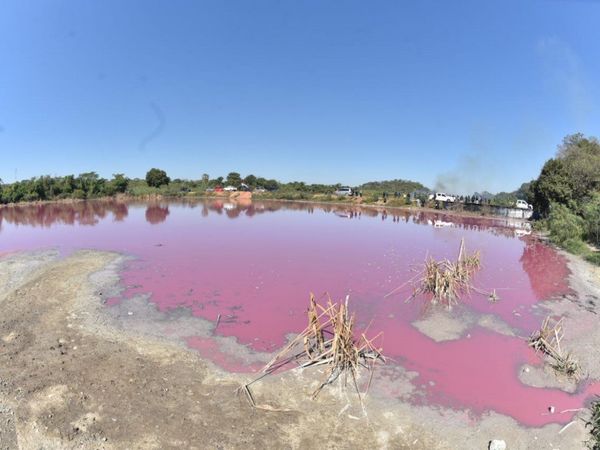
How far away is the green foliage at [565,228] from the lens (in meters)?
21.2

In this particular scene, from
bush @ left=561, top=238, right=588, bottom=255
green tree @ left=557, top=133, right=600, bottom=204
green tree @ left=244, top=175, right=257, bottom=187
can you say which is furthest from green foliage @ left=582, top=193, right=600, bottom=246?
green tree @ left=244, top=175, right=257, bottom=187

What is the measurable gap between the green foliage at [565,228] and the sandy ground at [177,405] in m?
15.1

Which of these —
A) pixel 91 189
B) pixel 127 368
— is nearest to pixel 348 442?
pixel 127 368

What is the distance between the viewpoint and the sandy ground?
5.18 m

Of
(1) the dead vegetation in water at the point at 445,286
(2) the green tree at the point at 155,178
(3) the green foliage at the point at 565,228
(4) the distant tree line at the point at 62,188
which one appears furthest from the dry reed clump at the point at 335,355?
(2) the green tree at the point at 155,178

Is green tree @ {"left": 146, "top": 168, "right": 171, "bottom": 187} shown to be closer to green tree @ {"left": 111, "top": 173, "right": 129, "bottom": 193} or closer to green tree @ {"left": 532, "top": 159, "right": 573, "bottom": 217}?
green tree @ {"left": 111, "top": 173, "right": 129, "bottom": 193}

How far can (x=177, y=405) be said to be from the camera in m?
5.86

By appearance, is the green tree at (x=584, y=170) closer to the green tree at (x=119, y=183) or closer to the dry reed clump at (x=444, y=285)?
the dry reed clump at (x=444, y=285)

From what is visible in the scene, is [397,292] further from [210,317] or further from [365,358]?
[210,317]

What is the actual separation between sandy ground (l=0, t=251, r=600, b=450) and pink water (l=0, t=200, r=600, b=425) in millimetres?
465

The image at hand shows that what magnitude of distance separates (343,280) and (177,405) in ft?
28.1

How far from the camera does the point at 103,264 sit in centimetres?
1516

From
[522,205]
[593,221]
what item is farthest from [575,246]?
[522,205]

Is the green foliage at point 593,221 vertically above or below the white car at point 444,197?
below
